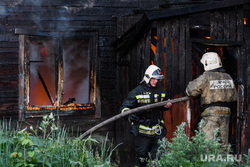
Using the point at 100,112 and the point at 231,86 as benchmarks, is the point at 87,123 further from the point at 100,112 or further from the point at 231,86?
the point at 231,86

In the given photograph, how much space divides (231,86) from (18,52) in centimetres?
511

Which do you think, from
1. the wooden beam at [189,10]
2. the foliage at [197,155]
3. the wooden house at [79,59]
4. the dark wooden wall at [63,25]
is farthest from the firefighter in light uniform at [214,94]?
the dark wooden wall at [63,25]

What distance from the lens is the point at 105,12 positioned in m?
8.90

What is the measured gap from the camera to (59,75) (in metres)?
8.70

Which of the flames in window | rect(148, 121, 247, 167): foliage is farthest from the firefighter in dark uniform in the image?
the flames in window

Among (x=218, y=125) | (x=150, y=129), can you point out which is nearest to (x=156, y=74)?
(x=150, y=129)

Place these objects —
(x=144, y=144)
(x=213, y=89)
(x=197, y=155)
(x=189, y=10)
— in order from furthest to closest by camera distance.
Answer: (x=189, y=10) → (x=144, y=144) → (x=213, y=89) → (x=197, y=155)

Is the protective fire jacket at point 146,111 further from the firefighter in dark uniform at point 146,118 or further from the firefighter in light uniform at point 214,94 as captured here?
the firefighter in light uniform at point 214,94

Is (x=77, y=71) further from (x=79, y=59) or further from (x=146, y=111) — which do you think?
(x=146, y=111)

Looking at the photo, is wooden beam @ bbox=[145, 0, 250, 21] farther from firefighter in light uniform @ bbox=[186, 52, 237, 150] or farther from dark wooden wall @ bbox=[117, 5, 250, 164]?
firefighter in light uniform @ bbox=[186, 52, 237, 150]

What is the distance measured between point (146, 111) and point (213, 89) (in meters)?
1.22

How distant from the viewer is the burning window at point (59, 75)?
336 inches

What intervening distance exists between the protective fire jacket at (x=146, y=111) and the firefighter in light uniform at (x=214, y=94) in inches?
23.9

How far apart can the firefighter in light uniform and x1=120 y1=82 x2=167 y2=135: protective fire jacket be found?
0.61 metres
